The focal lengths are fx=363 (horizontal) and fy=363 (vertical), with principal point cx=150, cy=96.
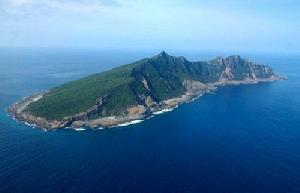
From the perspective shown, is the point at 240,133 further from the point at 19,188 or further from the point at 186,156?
the point at 19,188

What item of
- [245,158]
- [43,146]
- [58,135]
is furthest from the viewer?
[58,135]

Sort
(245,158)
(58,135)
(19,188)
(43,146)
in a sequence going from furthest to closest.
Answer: (58,135), (43,146), (245,158), (19,188)

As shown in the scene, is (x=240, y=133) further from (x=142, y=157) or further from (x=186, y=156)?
(x=142, y=157)

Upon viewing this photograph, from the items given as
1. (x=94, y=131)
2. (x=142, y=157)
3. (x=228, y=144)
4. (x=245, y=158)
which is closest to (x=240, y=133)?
(x=228, y=144)

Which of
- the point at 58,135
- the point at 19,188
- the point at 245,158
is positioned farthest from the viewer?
the point at 58,135

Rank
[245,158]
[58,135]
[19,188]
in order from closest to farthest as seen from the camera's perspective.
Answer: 1. [19,188]
2. [245,158]
3. [58,135]

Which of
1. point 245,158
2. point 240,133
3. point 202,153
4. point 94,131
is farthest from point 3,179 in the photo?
point 240,133

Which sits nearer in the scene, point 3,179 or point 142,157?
point 3,179

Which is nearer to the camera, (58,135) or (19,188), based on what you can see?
(19,188)

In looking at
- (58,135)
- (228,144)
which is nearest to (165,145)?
(228,144)
